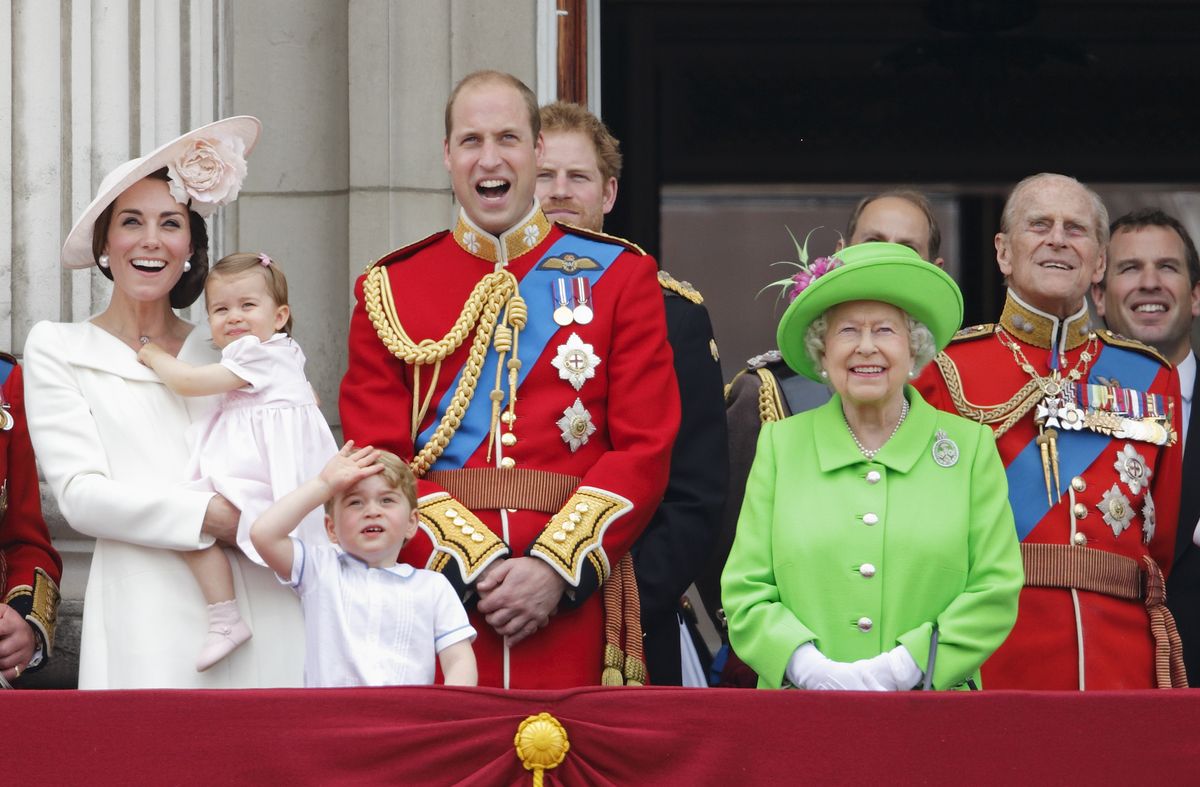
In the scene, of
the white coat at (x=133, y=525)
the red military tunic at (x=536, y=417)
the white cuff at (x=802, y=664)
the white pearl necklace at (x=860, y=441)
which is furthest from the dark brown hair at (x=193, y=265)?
the white cuff at (x=802, y=664)

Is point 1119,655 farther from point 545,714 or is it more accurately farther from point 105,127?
point 105,127

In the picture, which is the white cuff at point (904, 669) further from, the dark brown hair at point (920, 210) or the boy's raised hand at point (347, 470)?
the dark brown hair at point (920, 210)

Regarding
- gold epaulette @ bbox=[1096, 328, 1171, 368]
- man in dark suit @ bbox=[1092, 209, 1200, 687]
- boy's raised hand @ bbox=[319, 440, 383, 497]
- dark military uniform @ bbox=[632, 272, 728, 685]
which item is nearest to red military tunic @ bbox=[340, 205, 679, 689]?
dark military uniform @ bbox=[632, 272, 728, 685]

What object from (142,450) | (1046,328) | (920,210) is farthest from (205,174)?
(1046,328)

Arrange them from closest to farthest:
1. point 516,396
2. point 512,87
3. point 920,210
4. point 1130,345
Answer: point 516,396
point 512,87
point 1130,345
point 920,210

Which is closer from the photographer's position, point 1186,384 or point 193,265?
point 193,265

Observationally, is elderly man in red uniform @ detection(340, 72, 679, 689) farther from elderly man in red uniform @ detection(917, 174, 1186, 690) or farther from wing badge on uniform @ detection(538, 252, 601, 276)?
elderly man in red uniform @ detection(917, 174, 1186, 690)

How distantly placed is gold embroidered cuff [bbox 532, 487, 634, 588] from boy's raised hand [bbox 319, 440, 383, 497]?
14.3 inches

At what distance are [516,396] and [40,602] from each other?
3.70 ft

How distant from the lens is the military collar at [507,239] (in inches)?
178

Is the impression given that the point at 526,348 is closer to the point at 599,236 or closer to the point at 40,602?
the point at 599,236

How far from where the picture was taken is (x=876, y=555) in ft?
13.6

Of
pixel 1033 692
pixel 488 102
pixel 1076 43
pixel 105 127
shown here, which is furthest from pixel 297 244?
pixel 1033 692

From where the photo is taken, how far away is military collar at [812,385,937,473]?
4238mm
